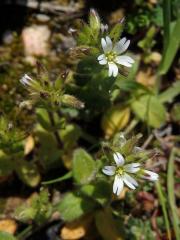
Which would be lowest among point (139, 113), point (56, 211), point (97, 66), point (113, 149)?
point (56, 211)

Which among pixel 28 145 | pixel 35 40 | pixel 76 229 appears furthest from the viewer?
pixel 35 40

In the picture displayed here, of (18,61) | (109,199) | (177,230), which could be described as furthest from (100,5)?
(177,230)

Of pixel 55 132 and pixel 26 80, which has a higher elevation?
pixel 26 80

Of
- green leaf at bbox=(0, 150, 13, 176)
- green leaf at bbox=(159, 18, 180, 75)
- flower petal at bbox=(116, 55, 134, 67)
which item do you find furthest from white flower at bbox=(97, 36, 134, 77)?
green leaf at bbox=(0, 150, 13, 176)

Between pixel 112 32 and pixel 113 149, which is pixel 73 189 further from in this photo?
pixel 112 32

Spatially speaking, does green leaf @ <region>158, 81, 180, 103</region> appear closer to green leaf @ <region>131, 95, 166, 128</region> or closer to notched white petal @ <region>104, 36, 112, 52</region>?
green leaf @ <region>131, 95, 166, 128</region>

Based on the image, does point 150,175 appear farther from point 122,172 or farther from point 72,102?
point 72,102

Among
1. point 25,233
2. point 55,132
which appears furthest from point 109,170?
point 25,233
